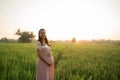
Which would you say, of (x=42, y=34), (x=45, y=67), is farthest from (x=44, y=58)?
(x=42, y=34)

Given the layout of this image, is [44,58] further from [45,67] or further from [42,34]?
[42,34]

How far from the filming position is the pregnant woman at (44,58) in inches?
178

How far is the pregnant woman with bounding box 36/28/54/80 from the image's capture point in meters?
4.53

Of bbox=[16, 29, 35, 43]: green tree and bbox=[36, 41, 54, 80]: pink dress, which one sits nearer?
bbox=[36, 41, 54, 80]: pink dress

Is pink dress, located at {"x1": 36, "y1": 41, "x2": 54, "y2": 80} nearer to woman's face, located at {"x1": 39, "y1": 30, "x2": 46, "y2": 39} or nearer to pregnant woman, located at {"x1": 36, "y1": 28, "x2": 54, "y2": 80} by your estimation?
pregnant woman, located at {"x1": 36, "y1": 28, "x2": 54, "y2": 80}

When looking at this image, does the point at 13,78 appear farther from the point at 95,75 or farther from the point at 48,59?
the point at 95,75

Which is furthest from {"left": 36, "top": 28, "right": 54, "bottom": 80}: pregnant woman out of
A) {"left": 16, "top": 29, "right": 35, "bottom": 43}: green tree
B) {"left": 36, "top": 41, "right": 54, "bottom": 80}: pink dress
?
{"left": 16, "top": 29, "right": 35, "bottom": 43}: green tree

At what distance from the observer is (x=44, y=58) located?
456 cm

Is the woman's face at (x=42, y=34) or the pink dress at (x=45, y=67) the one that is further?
the pink dress at (x=45, y=67)

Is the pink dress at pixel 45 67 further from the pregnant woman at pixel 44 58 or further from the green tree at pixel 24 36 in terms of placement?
the green tree at pixel 24 36

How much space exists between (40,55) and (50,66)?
12.8 inches

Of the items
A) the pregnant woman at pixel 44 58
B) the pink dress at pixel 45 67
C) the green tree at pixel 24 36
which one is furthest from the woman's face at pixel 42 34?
the green tree at pixel 24 36

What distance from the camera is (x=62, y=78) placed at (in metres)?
5.84

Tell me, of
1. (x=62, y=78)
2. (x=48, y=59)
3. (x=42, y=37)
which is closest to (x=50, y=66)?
(x=48, y=59)
